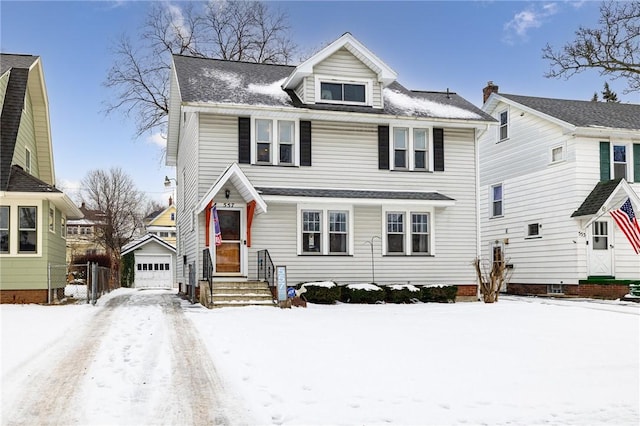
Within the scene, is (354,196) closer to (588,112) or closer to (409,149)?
(409,149)

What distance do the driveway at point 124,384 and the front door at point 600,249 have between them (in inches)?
626

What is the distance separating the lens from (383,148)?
784 inches

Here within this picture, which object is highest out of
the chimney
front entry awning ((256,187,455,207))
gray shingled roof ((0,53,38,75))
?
the chimney

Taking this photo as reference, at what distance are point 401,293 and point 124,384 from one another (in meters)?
12.5

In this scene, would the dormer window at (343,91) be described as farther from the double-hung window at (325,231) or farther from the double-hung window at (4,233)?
the double-hung window at (4,233)

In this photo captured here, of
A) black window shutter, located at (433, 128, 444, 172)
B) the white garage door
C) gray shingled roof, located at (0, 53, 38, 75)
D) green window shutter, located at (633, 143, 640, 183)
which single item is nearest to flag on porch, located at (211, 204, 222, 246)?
black window shutter, located at (433, 128, 444, 172)

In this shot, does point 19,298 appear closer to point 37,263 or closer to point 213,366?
point 37,263

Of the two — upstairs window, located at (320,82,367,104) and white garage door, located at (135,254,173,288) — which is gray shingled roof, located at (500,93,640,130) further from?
white garage door, located at (135,254,173,288)

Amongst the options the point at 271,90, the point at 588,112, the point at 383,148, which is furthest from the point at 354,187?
the point at 588,112

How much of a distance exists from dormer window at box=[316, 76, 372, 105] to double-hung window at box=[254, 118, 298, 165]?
147cm

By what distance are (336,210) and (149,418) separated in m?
13.7

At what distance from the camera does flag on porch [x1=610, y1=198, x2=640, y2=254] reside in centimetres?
2097

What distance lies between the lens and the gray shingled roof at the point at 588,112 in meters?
22.7

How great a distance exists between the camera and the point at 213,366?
27.1 ft
